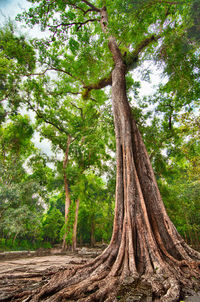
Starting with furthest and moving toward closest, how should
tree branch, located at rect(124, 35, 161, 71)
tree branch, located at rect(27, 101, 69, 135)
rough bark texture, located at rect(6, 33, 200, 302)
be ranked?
tree branch, located at rect(27, 101, 69, 135)
tree branch, located at rect(124, 35, 161, 71)
rough bark texture, located at rect(6, 33, 200, 302)

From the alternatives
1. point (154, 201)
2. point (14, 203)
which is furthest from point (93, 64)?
point (14, 203)

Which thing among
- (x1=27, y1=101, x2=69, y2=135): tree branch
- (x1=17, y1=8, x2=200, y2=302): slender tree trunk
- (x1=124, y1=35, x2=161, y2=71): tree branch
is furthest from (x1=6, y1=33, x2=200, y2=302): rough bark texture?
(x1=27, y1=101, x2=69, y2=135): tree branch

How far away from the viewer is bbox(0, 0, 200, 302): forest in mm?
2129

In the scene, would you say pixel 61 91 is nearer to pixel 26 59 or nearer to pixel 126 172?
pixel 26 59

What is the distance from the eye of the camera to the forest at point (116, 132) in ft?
6.98

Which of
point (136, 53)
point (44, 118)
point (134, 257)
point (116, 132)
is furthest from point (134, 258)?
point (44, 118)

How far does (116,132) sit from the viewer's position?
4324mm

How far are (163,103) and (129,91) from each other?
1.88 m

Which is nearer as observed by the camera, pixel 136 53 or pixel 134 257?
pixel 134 257

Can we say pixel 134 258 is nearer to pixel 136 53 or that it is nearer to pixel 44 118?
pixel 136 53

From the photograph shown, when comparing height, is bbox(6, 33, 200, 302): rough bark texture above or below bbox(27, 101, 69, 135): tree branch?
below

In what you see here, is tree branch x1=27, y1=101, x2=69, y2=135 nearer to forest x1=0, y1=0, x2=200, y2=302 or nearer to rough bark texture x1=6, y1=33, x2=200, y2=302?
→ forest x1=0, y1=0, x2=200, y2=302

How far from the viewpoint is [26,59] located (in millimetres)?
6789

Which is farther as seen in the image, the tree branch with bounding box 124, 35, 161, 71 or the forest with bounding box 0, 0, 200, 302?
the tree branch with bounding box 124, 35, 161, 71
